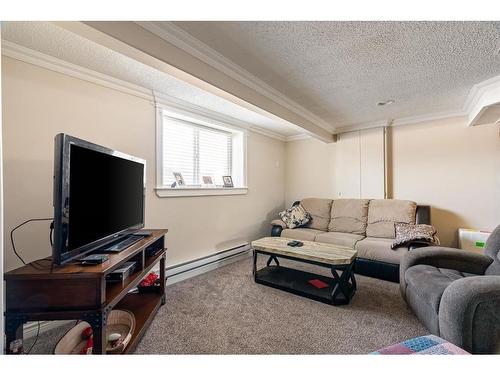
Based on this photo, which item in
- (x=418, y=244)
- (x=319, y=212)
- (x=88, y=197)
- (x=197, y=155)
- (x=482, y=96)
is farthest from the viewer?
(x=319, y=212)

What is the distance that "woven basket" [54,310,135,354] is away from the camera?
1.31 metres

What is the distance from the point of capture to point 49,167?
68.7 inches

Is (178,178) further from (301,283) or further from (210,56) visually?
(301,283)

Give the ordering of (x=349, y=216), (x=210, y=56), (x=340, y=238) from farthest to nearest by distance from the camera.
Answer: (x=349, y=216) < (x=340, y=238) < (x=210, y=56)

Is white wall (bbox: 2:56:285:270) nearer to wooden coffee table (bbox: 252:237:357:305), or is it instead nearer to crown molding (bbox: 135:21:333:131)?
wooden coffee table (bbox: 252:237:357:305)

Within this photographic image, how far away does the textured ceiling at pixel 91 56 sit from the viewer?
1.47 metres

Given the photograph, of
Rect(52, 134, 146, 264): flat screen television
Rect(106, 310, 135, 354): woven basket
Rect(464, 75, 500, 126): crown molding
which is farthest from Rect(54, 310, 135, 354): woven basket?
Rect(464, 75, 500, 126): crown molding

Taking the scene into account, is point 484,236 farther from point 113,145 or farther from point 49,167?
point 49,167

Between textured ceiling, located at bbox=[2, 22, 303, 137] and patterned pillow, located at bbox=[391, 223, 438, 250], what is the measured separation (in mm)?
2762

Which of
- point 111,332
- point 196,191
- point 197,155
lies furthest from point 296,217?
point 111,332

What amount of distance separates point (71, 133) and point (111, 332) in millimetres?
1651

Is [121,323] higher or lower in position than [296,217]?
lower

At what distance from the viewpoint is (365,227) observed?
129 inches
